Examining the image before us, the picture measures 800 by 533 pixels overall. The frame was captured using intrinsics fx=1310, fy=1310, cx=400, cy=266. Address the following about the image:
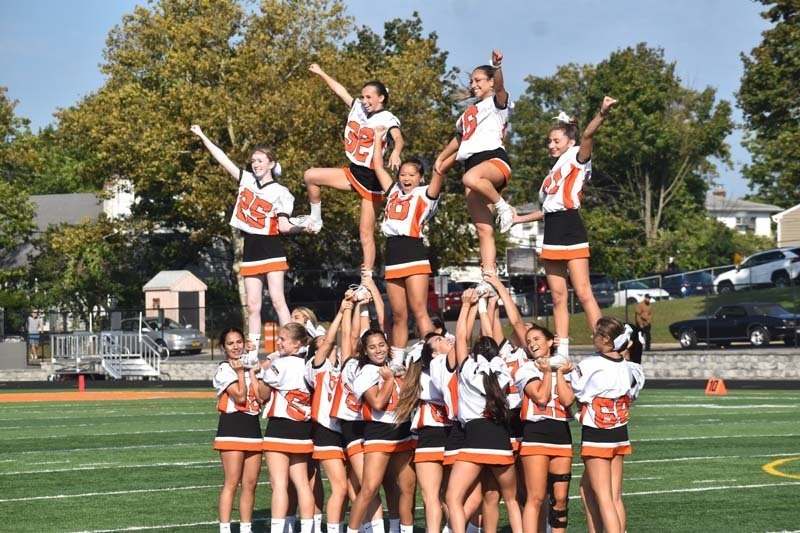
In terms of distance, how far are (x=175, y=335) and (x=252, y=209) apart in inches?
1031

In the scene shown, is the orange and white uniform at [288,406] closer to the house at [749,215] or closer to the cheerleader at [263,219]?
the cheerleader at [263,219]

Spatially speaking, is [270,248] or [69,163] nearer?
[270,248]

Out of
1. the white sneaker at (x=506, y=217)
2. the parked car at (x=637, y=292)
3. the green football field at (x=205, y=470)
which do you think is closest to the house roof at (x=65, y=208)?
the parked car at (x=637, y=292)

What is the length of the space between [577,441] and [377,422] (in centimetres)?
774

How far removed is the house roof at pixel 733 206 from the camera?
339 feet

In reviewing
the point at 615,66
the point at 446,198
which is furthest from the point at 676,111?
the point at 446,198

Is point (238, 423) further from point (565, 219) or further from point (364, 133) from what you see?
point (565, 219)

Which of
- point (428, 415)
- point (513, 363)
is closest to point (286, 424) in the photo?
point (428, 415)

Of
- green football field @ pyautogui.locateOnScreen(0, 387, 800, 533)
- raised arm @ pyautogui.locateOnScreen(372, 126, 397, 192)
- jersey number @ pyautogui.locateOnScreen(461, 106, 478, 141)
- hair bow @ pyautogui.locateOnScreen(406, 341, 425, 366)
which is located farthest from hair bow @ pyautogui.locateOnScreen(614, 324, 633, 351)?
raised arm @ pyautogui.locateOnScreen(372, 126, 397, 192)

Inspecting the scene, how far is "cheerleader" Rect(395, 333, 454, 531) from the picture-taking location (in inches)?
365

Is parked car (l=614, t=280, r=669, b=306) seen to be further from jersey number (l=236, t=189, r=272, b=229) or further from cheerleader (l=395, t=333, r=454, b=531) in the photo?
cheerleader (l=395, t=333, r=454, b=531)

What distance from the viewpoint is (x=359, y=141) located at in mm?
11586

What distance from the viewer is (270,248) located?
1250 cm

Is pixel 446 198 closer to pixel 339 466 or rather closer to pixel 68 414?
pixel 68 414
